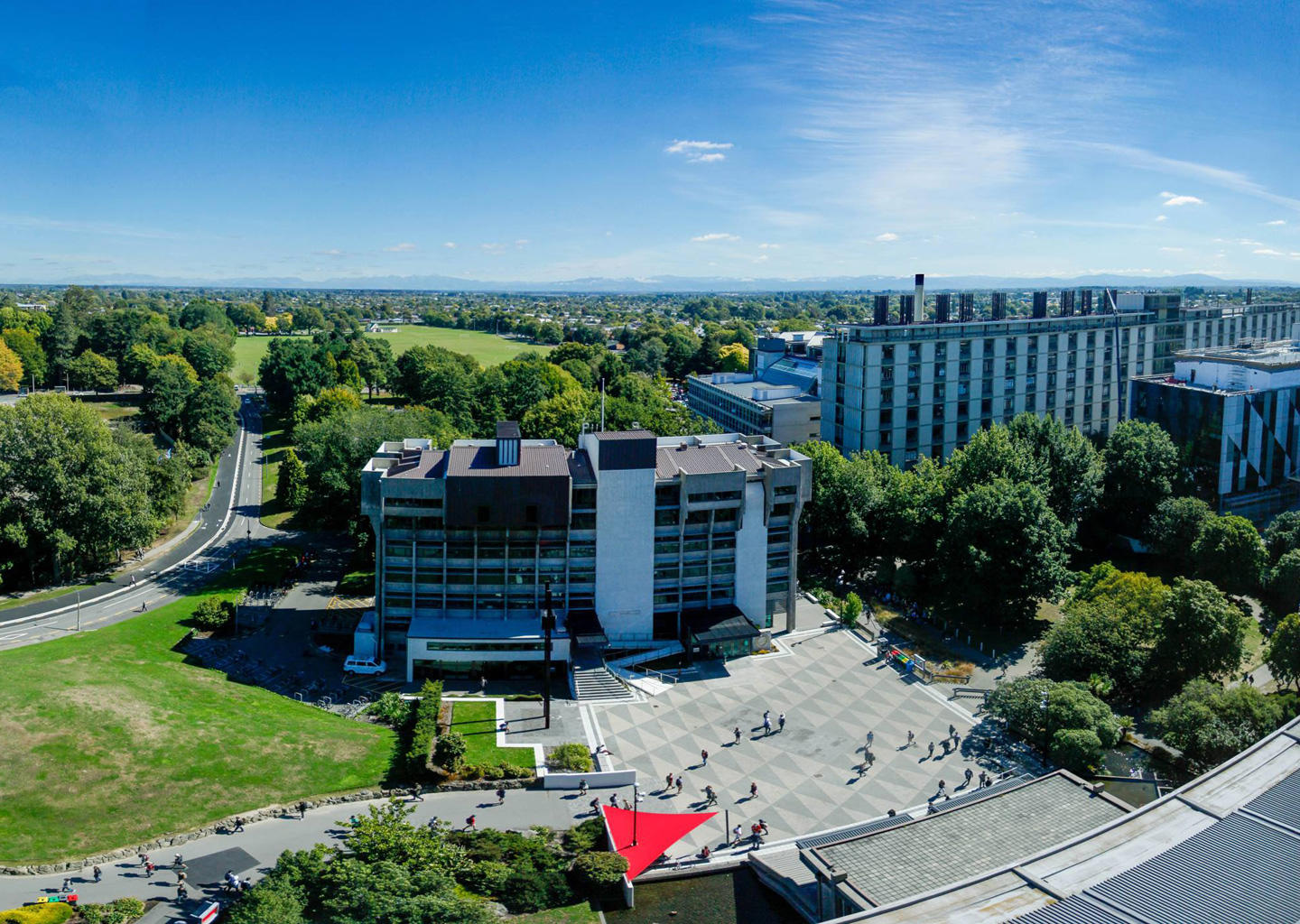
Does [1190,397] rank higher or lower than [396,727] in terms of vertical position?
higher

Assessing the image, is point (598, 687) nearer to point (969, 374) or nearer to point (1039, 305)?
point (969, 374)

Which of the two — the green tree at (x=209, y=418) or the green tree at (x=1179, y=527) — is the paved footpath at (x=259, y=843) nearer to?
the green tree at (x=1179, y=527)

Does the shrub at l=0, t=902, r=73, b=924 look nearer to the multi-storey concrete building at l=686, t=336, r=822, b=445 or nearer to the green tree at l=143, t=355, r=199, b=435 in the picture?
the multi-storey concrete building at l=686, t=336, r=822, b=445

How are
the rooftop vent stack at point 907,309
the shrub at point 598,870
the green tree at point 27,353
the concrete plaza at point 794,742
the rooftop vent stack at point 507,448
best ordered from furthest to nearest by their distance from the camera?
the green tree at point 27,353, the rooftop vent stack at point 907,309, the rooftop vent stack at point 507,448, the concrete plaza at point 794,742, the shrub at point 598,870

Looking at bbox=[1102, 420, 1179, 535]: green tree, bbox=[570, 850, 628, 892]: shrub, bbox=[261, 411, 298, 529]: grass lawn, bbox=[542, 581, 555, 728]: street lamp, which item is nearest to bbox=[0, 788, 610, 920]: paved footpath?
bbox=[570, 850, 628, 892]: shrub

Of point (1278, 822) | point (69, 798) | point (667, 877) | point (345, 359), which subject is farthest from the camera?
point (345, 359)

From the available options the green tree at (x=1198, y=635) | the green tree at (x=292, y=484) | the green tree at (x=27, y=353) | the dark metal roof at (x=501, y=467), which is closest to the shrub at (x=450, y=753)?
the dark metal roof at (x=501, y=467)

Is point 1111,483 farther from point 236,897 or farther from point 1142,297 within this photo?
point 236,897

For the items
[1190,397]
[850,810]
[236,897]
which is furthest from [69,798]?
[1190,397]
